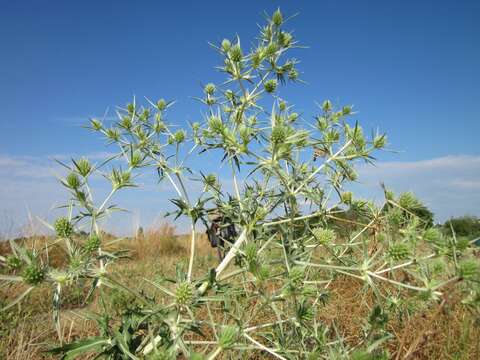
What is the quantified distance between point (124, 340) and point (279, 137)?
2.70 feet

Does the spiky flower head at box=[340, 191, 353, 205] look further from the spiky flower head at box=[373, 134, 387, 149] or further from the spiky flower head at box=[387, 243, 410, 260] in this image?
the spiky flower head at box=[387, 243, 410, 260]

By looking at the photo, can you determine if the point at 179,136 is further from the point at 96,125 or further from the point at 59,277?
the point at 59,277

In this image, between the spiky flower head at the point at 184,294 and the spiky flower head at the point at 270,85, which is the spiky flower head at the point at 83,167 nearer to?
the spiky flower head at the point at 184,294

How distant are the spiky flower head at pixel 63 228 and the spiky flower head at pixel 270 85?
3.41ft

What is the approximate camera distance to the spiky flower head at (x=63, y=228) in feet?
3.78

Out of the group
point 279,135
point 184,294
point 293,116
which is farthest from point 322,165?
point 184,294

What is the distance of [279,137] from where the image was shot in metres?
1.31

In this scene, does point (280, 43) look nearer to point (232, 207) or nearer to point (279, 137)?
Answer: point (279, 137)

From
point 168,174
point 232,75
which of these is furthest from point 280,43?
point 168,174

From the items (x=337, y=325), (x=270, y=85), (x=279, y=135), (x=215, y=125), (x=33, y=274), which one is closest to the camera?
(x=33, y=274)

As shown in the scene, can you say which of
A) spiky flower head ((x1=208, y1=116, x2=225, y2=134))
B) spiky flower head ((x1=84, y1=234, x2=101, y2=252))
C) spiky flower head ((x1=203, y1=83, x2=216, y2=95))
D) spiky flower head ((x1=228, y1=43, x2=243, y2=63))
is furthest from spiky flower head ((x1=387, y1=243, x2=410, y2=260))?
spiky flower head ((x1=203, y1=83, x2=216, y2=95))

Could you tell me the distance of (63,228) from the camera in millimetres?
1160

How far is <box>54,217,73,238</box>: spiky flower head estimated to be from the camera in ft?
3.78

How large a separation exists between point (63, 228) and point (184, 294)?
42cm
